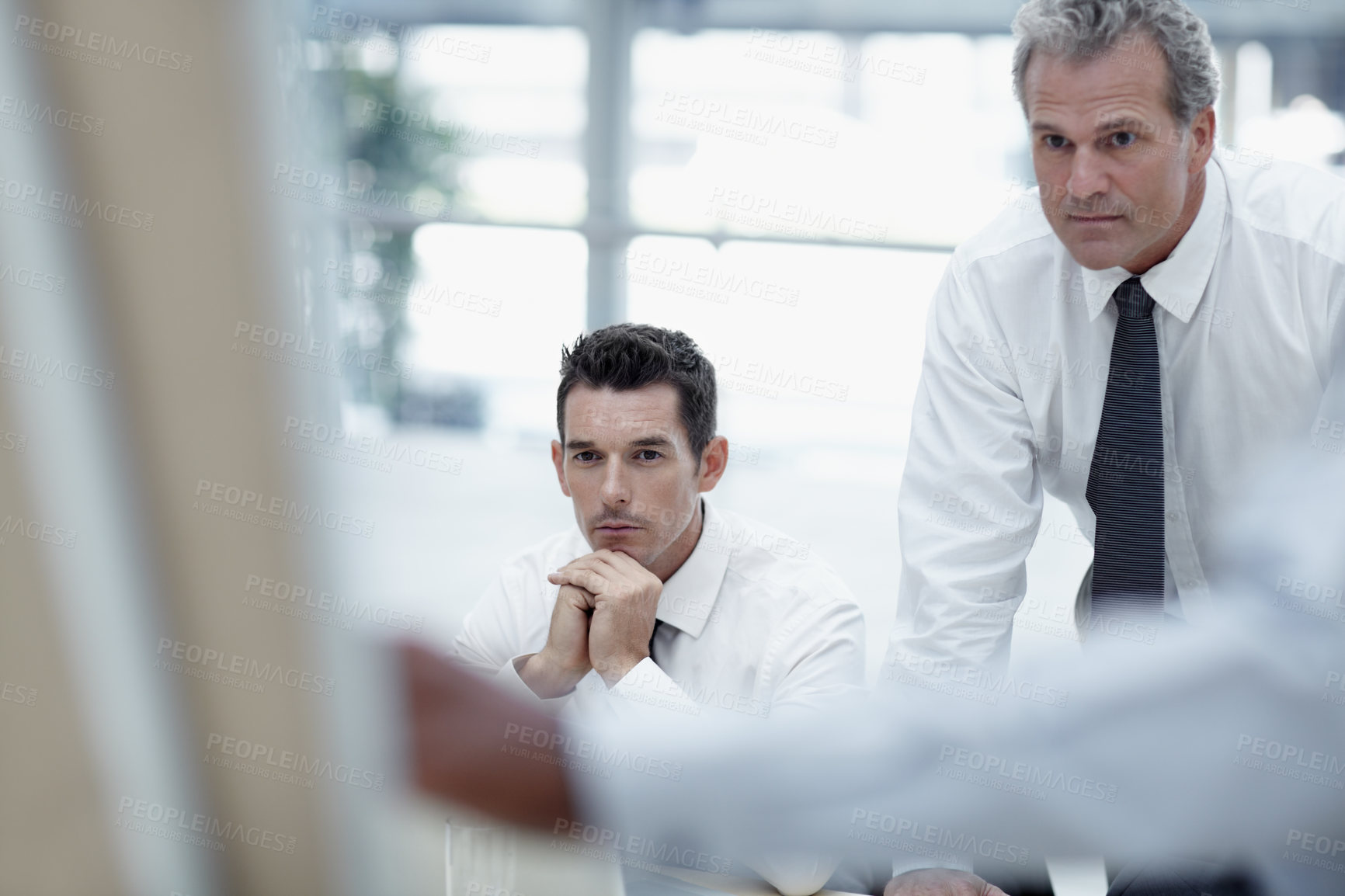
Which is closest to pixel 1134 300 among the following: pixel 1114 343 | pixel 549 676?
pixel 1114 343

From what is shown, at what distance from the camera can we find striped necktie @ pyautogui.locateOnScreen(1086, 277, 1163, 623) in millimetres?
1249

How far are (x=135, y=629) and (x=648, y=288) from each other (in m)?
2.46

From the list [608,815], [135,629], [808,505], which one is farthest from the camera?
[808,505]

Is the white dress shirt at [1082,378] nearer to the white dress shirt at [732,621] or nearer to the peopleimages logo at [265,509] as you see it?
the white dress shirt at [732,621]

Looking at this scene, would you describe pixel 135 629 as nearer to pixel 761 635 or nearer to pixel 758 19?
pixel 761 635

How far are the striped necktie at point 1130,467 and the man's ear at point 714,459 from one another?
456 mm

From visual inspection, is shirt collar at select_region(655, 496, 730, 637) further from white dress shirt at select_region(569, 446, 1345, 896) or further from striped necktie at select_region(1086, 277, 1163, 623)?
white dress shirt at select_region(569, 446, 1345, 896)

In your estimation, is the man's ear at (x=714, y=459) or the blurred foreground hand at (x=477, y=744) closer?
the blurred foreground hand at (x=477, y=744)

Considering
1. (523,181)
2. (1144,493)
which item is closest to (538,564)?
(1144,493)

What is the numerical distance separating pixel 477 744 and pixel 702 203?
3095 millimetres

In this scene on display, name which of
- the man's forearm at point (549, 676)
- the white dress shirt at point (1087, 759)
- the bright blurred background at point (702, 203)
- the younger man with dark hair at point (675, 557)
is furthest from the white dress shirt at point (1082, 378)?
the bright blurred background at point (702, 203)

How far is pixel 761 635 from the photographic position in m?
1.33

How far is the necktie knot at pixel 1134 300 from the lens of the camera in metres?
1.28

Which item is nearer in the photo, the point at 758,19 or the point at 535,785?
the point at 535,785
